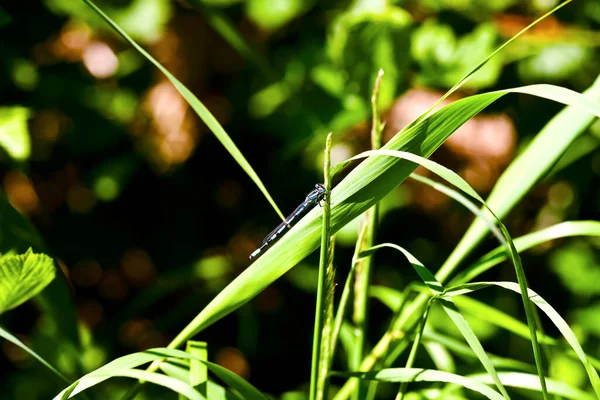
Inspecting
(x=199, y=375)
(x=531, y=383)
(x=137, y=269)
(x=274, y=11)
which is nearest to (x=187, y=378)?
(x=199, y=375)

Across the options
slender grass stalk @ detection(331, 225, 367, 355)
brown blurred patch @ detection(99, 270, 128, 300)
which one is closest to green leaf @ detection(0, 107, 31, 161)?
slender grass stalk @ detection(331, 225, 367, 355)

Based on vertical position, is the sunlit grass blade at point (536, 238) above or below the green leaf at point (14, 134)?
below

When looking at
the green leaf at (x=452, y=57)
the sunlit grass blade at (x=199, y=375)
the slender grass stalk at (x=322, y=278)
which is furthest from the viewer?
the green leaf at (x=452, y=57)

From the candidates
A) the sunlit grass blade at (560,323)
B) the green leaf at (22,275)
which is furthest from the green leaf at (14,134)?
the sunlit grass blade at (560,323)

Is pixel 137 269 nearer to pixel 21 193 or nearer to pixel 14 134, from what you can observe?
pixel 21 193

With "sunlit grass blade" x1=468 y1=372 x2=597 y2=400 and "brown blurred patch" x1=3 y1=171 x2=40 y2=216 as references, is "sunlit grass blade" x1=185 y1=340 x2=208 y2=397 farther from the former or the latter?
A: "brown blurred patch" x1=3 y1=171 x2=40 y2=216

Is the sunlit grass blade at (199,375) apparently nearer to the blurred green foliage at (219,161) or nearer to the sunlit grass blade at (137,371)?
the sunlit grass blade at (137,371)
